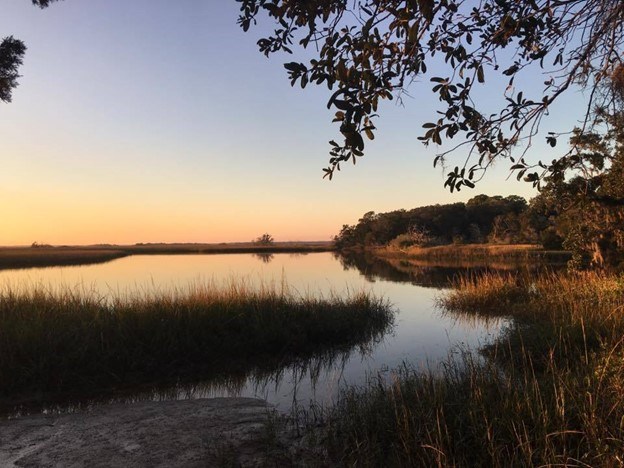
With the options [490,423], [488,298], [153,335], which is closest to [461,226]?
[488,298]

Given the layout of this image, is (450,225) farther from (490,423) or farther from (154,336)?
(490,423)

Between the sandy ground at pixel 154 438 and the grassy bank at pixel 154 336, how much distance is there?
73.1 inches

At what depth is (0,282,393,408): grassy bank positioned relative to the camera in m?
7.60

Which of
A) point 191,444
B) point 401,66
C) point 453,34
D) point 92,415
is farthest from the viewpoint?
point 92,415

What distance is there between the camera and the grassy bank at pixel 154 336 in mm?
7602

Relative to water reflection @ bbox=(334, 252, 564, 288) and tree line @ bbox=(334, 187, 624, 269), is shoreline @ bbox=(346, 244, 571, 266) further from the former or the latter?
water reflection @ bbox=(334, 252, 564, 288)

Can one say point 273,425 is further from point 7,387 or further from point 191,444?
point 7,387

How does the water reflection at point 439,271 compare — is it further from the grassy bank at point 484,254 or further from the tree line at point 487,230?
the grassy bank at point 484,254

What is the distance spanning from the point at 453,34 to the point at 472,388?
3708 millimetres

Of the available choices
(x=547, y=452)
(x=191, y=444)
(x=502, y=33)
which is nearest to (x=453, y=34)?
(x=502, y=33)

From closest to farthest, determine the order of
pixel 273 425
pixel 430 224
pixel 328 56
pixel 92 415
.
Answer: pixel 328 56, pixel 273 425, pixel 92 415, pixel 430 224

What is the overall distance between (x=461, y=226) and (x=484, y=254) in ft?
95.1

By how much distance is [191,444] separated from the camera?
4566 mm

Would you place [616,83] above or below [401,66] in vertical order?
above
